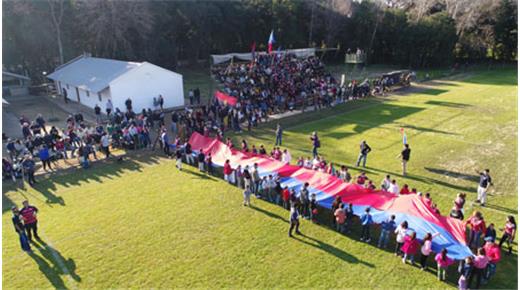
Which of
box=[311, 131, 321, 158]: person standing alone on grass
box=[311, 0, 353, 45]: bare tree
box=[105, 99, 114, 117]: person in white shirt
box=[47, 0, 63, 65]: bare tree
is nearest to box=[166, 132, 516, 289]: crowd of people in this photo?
box=[311, 131, 321, 158]: person standing alone on grass

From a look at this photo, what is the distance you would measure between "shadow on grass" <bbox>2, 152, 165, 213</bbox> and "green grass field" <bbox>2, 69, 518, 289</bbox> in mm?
85

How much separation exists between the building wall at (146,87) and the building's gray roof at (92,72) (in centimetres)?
76

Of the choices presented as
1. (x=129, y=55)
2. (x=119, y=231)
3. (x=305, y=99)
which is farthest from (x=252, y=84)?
(x=119, y=231)

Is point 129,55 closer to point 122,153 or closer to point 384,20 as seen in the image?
point 122,153

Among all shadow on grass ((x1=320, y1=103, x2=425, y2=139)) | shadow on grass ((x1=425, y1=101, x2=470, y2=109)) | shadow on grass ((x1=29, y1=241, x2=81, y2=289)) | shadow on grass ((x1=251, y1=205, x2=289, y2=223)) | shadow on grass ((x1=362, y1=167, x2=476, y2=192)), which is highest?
shadow on grass ((x1=425, y1=101, x2=470, y2=109))

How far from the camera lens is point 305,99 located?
30.5m

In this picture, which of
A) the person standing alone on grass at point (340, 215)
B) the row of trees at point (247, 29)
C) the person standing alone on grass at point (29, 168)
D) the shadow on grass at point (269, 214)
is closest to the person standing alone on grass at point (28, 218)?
the person standing alone on grass at point (29, 168)

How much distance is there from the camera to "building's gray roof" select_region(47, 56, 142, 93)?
93.2ft

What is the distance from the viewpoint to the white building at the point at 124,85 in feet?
89.7

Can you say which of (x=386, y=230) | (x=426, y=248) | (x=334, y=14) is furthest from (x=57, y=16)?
(x=426, y=248)

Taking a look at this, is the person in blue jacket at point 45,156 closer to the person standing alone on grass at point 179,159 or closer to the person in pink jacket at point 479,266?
the person standing alone on grass at point 179,159

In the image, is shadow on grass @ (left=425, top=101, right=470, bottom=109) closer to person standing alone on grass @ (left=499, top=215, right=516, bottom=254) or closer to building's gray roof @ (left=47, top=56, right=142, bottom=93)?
person standing alone on grass @ (left=499, top=215, right=516, bottom=254)

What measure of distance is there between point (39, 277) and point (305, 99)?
2329cm

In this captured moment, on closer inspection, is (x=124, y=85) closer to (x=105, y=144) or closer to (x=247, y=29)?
(x=105, y=144)
